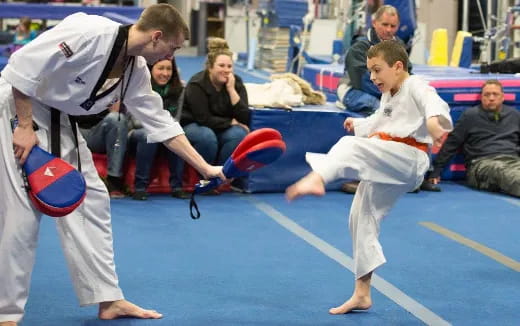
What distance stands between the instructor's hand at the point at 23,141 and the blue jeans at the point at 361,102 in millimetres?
4297

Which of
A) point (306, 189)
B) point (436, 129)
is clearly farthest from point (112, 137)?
point (436, 129)

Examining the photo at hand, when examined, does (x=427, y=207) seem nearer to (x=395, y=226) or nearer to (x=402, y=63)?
(x=395, y=226)

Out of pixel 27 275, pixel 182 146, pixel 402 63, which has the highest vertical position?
pixel 402 63

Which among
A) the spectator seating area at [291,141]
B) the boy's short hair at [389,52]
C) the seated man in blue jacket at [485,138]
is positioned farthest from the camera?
the seated man in blue jacket at [485,138]

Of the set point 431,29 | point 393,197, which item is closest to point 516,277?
point 393,197

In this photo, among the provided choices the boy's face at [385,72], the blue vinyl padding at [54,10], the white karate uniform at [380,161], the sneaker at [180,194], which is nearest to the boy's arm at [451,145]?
the sneaker at [180,194]

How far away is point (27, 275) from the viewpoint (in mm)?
3582

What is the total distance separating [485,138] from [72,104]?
4938mm

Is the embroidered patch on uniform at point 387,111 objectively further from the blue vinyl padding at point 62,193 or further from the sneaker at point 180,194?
the sneaker at point 180,194

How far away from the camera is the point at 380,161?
13.0 feet

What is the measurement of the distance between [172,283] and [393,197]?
1.29m

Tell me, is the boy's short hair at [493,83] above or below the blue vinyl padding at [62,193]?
below

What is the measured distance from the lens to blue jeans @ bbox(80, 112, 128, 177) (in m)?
6.78

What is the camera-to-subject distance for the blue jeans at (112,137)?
22.2 ft
